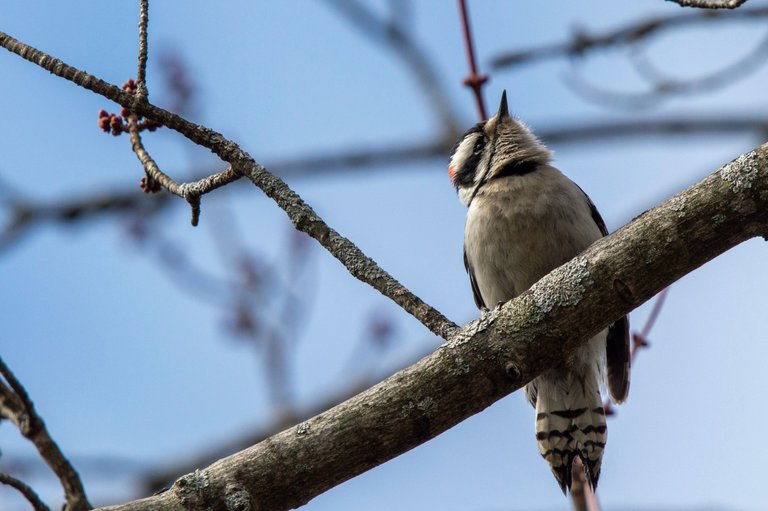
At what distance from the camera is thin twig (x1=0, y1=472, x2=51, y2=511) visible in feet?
9.27

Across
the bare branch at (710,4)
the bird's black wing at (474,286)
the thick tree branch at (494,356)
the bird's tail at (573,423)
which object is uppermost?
the bird's black wing at (474,286)

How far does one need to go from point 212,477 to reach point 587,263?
1475mm

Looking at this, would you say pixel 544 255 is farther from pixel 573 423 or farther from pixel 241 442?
pixel 241 442

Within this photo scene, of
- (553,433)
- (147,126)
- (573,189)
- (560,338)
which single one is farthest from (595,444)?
(147,126)

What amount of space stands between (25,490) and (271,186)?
1.41 m

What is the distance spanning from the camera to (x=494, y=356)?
3.12 meters

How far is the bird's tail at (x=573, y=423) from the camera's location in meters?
5.16

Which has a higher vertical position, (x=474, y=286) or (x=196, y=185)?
(x=474, y=286)

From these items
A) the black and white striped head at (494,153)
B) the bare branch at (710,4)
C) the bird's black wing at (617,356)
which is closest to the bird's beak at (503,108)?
the black and white striped head at (494,153)

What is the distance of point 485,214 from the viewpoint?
4.92 m

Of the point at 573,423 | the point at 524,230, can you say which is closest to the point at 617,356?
the point at 573,423

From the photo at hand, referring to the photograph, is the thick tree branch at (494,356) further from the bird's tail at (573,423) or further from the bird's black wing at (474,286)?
the bird's black wing at (474,286)

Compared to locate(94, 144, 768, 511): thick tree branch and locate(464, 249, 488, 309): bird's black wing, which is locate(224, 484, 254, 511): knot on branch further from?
locate(464, 249, 488, 309): bird's black wing

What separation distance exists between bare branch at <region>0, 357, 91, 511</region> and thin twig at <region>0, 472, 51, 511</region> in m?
0.22
